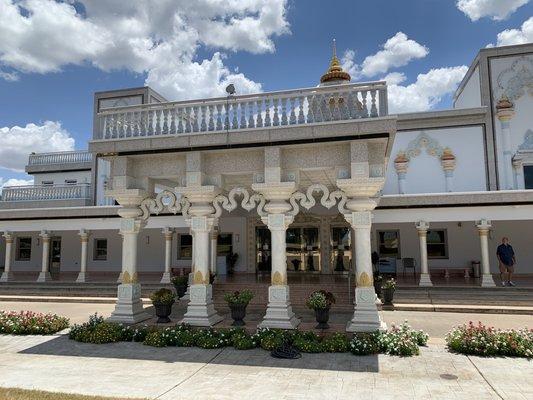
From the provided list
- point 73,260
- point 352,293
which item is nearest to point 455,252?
point 352,293

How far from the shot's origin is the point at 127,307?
417 inches

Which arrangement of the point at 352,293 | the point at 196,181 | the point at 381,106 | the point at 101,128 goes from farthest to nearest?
1. the point at 352,293
2. the point at 101,128
3. the point at 196,181
4. the point at 381,106

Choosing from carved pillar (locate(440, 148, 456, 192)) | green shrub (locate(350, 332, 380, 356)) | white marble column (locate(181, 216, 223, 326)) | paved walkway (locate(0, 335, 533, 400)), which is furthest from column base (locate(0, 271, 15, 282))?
carved pillar (locate(440, 148, 456, 192))

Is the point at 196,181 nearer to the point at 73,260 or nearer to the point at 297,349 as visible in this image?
the point at 297,349

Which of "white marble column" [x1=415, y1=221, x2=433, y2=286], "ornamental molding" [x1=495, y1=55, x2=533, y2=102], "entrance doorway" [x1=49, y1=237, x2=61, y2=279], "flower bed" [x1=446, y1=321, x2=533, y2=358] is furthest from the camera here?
"entrance doorway" [x1=49, y1=237, x2=61, y2=279]

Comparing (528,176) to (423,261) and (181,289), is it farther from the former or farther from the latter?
(181,289)

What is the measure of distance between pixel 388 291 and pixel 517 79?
44.2 feet

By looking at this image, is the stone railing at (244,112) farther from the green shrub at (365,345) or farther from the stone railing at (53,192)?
the stone railing at (53,192)

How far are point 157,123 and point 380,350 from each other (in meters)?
7.64

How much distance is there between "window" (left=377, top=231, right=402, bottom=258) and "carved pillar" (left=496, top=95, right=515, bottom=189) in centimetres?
546

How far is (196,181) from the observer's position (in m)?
10.2

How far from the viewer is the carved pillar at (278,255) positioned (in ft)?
31.1

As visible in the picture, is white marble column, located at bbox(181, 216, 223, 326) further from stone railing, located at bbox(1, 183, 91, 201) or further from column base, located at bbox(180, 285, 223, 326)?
stone railing, located at bbox(1, 183, 91, 201)

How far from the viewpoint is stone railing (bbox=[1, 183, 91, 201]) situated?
23.7m
